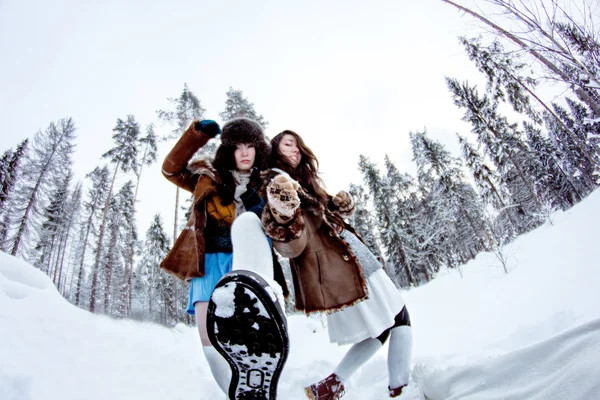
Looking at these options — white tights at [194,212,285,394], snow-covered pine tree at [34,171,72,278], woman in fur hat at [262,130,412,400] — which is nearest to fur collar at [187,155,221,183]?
woman in fur hat at [262,130,412,400]

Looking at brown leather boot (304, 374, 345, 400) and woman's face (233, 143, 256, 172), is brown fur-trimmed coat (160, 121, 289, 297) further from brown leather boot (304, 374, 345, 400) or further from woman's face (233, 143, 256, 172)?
brown leather boot (304, 374, 345, 400)

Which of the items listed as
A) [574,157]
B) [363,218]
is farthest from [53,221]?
[574,157]

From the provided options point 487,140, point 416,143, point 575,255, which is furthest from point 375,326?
point 487,140

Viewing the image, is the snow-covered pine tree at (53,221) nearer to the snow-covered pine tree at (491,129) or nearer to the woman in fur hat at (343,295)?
the woman in fur hat at (343,295)

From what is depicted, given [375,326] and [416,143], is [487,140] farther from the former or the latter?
[375,326]

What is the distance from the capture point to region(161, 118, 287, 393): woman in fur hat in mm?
1931

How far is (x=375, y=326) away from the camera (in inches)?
68.2

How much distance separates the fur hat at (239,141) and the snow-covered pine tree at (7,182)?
886 inches

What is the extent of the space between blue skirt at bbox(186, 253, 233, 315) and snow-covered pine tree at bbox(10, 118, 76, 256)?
22.4 m

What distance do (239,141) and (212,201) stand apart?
57 cm

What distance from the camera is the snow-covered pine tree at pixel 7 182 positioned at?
55.9 feet

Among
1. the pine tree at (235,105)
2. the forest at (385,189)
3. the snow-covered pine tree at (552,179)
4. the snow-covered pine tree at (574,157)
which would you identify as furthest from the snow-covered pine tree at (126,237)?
the snow-covered pine tree at (574,157)

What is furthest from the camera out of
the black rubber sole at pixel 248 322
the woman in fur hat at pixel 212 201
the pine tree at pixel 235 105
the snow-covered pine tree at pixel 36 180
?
the snow-covered pine tree at pixel 36 180

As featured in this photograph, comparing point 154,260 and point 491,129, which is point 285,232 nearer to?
point 491,129
